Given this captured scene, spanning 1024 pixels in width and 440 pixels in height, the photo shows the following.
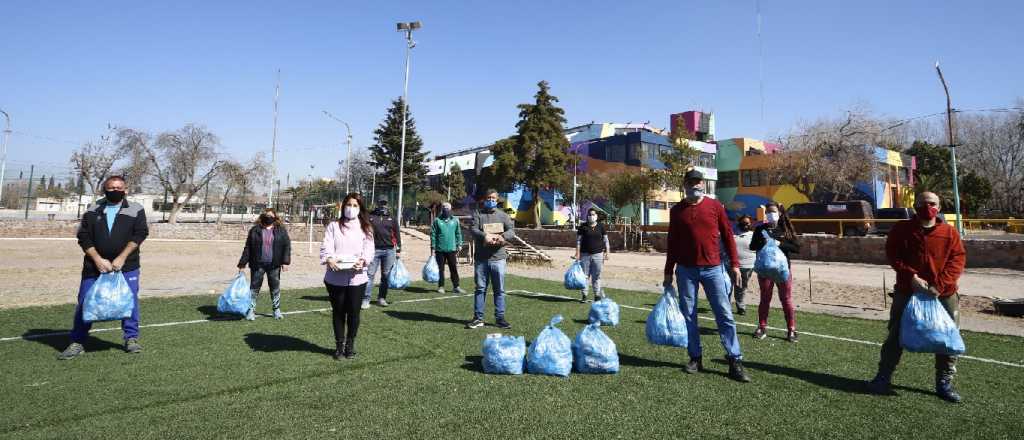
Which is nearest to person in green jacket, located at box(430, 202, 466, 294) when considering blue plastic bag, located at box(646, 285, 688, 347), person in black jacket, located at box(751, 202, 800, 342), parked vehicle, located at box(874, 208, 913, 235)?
person in black jacket, located at box(751, 202, 800, 342)

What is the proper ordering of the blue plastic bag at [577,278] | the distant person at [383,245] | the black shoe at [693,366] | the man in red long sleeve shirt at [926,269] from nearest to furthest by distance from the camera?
the man in red long sleeve shirt at [926,269], the black shoe at [693,366], the distant person at [383,245], the blue plastic bag at [577,278]

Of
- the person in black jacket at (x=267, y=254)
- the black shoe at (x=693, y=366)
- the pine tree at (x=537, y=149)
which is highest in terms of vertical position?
the pine tree at (x=537, y=149)

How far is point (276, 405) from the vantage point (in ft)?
13.3

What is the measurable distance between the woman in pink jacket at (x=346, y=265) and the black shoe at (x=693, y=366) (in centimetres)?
322

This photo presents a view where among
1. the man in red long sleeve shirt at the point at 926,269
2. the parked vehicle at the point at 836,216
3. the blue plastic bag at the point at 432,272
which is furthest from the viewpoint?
the parked vehicle at the point at 836,216

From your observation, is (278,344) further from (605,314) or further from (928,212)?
(928,212)

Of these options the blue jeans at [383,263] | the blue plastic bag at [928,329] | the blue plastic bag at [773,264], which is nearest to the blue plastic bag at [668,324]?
the blue plastic bag at [928,329]

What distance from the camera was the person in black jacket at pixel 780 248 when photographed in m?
6.57

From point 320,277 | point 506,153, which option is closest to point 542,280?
point 320,277

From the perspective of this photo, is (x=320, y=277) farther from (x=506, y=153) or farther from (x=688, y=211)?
(x=506, y=153)

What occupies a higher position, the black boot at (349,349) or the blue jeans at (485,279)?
the blue jeans at (485,279)

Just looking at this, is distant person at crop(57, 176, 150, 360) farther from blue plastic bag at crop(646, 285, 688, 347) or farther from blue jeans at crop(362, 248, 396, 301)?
blue plastic bag at crop(646, 285, 688, 347)

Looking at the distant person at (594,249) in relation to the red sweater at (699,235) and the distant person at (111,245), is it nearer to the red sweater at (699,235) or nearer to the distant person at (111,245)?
the red sweater at (699,235)

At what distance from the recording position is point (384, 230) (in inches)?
371
